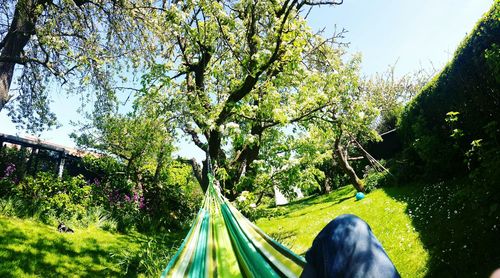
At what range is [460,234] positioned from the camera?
13.7ft

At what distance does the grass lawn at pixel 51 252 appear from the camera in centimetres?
482

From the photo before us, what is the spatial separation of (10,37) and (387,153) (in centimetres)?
1418

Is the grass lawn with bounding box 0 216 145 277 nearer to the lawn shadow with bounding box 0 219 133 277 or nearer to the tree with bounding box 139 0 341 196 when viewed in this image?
the lawn shadow with bounding box 0 219 133 277

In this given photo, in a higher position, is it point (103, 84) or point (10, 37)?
point (10, 37)

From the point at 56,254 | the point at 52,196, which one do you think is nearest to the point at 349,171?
the point at 52,196

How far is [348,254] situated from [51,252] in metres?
5.52

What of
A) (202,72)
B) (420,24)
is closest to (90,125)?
(202,72)

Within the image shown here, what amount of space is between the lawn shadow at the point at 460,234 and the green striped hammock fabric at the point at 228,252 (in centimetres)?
179

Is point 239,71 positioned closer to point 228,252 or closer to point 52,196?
point 228,252

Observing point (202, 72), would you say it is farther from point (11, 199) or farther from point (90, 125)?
point (90, 125)

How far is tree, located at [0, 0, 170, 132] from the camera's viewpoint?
7.58 m

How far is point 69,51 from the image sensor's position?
835 centimetres

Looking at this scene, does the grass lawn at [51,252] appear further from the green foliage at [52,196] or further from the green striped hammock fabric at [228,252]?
the green striped hammock fabric at [228,252]

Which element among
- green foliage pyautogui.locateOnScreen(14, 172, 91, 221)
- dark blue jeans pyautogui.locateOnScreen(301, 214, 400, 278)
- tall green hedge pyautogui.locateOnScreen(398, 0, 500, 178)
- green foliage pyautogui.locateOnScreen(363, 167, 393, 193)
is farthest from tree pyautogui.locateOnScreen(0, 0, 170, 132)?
green foliage pyautogui.locateOnScreen(363, 167, 393, 193)
